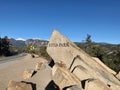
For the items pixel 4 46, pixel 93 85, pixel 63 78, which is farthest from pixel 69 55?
pixel 4 46

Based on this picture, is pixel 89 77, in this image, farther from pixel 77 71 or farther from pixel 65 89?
pixel 65 89

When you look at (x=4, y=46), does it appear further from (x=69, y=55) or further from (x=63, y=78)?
(x=63, y=78)

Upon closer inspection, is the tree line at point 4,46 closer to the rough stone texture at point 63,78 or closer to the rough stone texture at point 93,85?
the rough stone texture at point 63,78

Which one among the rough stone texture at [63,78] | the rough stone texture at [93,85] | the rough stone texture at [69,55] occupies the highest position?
the rough stone texture at [69,55]

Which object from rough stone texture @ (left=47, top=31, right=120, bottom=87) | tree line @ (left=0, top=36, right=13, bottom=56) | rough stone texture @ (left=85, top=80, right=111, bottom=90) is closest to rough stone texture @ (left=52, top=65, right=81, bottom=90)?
rough stone texture @ (left=85, top=80, right=111, bottom=90)

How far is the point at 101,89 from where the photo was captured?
9.16 metres

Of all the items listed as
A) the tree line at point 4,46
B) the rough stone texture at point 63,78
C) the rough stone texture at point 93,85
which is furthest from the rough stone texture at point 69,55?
the tree line at point 4,46

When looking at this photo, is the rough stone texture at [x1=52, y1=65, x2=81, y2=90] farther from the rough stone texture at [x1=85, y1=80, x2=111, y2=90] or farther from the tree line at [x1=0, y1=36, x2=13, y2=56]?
the tree line at [x1=0, y1=36, x2=13, y2=56]

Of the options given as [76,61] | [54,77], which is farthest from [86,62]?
[54,77]

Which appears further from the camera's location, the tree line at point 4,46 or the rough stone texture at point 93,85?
the tree line at point 4,46

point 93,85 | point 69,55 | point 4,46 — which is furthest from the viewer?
point 4,46

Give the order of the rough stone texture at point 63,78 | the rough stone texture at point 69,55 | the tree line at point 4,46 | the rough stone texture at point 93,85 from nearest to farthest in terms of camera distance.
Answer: the rough stone texture at point 93,85
the rough stone texture at point 63,78
the rough stone texture at point 69,55
the tree line at point 4,46

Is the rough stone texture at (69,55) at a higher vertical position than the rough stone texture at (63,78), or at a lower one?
higher

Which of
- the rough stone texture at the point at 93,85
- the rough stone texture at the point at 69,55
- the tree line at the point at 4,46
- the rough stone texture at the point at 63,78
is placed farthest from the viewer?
the tree line at the point at 4,46
